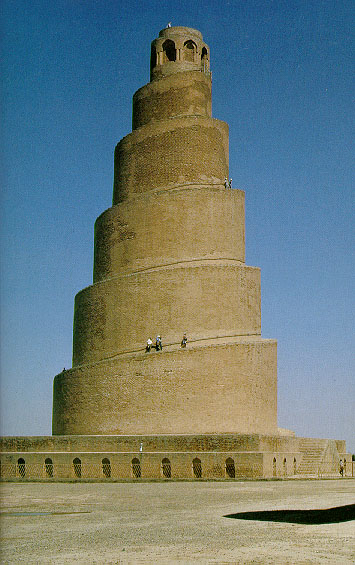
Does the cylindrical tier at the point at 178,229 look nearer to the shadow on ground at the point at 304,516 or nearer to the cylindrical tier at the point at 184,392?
the cylindrical tier at the point at 184,392

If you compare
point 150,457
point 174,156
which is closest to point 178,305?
point 150,457

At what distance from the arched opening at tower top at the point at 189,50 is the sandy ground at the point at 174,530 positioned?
1971cm

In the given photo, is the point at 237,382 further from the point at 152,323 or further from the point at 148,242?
the point at 148,242

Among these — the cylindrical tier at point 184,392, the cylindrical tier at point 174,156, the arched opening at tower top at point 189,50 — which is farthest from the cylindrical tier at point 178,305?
the arched opening at tower top at point 189,50

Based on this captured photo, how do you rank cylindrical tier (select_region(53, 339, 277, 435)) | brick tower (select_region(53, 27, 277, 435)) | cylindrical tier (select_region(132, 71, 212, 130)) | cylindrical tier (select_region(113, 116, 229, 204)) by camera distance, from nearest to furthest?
1. cylindrical tier (select_region(53, 339, 277, 435))
2. brick tower (select_region(53, 27, 277, 435))
3. cylindrical tier (select_region(113, 116, 229, 204))
4. cylindrical tier (select_region(132, 71, 212, 130))

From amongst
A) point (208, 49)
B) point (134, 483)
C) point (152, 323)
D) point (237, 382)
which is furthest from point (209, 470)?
point (208, 49)

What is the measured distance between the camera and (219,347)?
21.9 meters

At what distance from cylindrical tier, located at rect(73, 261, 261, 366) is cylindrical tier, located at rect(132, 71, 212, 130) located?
21.2 ft

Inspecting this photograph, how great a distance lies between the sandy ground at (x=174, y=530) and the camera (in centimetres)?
645

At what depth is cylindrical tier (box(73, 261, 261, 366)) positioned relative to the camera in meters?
23.1

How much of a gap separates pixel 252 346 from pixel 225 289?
219cm

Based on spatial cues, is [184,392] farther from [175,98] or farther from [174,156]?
[175,98]

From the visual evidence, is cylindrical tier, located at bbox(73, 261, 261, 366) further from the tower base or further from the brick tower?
the tower base

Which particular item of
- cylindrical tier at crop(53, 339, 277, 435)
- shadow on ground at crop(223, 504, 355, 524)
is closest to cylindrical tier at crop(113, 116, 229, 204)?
cylindrical tier at crop(53, 339, 277, 435)
